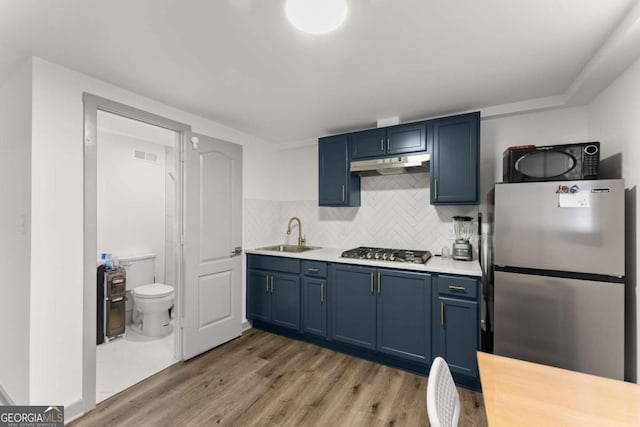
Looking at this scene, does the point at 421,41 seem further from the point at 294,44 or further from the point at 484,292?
the point at 484,292

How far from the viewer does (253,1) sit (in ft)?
4.08

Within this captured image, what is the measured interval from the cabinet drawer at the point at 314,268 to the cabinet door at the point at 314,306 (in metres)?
0.06

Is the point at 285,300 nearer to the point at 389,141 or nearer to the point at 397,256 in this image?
the point at 397,256

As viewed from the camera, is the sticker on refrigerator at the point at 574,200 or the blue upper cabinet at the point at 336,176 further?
the blue upper cabinet at the point at 336,176

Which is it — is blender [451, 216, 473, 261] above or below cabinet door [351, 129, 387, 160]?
below

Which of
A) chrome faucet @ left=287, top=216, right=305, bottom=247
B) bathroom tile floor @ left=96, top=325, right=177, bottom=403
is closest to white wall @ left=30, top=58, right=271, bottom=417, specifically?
bathroom tile floor @ left=96, top=325, right=177, bottom=403

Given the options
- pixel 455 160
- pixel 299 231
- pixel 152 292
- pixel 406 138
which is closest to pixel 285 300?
pixel 299 231

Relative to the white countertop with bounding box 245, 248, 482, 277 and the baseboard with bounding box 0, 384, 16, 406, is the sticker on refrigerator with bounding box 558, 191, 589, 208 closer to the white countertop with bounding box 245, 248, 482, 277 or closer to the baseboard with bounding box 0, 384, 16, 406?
the white countertop with bounding box 245, 248, 482, 277

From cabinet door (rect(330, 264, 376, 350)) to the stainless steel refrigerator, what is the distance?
38.3 inches

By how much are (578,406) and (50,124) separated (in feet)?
9.54

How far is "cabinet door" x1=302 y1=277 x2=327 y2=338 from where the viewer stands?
275cm

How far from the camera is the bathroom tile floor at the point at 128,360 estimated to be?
85.4 inches

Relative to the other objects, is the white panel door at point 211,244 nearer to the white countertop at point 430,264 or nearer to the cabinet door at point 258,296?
the cabinet door at point 258,296

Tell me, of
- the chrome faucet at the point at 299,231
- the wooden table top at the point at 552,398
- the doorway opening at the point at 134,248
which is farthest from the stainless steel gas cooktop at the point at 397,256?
the doorway opening at the point at 134,248
